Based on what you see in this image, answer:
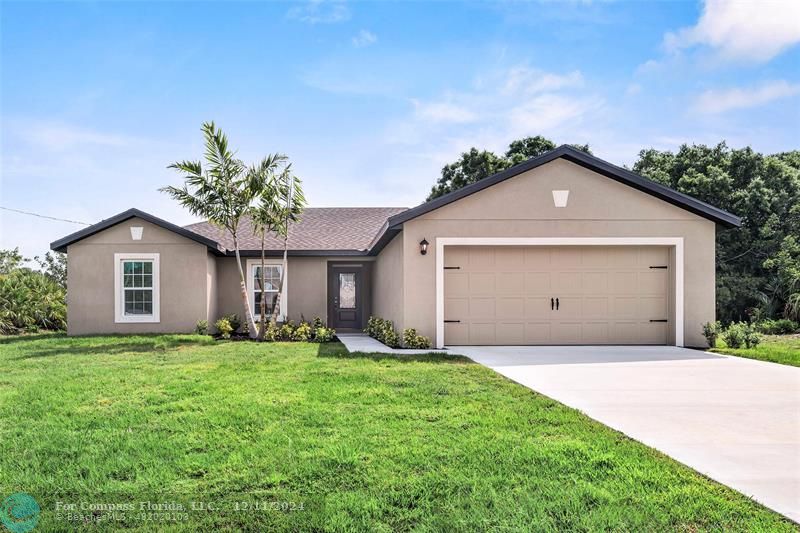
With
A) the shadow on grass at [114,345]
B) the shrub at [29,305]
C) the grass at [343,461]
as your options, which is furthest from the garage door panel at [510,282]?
the shrub at [29,305]

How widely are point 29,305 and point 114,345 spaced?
6.74 metres

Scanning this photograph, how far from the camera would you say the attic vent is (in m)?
11.5

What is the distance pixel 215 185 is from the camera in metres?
13.5

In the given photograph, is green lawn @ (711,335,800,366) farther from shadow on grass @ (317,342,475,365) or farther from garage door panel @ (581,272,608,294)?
shadow on grass @ (317,342,475,365)

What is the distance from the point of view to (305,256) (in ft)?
53.5

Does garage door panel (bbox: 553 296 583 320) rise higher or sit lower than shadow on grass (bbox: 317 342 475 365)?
higher

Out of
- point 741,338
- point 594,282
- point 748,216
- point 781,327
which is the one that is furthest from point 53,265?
point 748,216

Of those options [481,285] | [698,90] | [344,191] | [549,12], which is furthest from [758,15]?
[344,191]

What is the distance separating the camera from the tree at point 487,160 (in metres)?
25.0

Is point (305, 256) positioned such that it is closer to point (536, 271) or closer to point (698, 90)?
point (536, 271)

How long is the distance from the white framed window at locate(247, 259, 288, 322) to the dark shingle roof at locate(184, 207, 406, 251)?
22.0 inches

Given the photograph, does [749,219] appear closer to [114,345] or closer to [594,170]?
[594,170]

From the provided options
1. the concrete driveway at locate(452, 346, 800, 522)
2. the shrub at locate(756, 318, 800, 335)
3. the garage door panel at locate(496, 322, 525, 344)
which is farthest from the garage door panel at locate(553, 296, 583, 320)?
the shrub at locate(756, 318, 800, 335)

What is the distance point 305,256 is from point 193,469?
41.7ft
